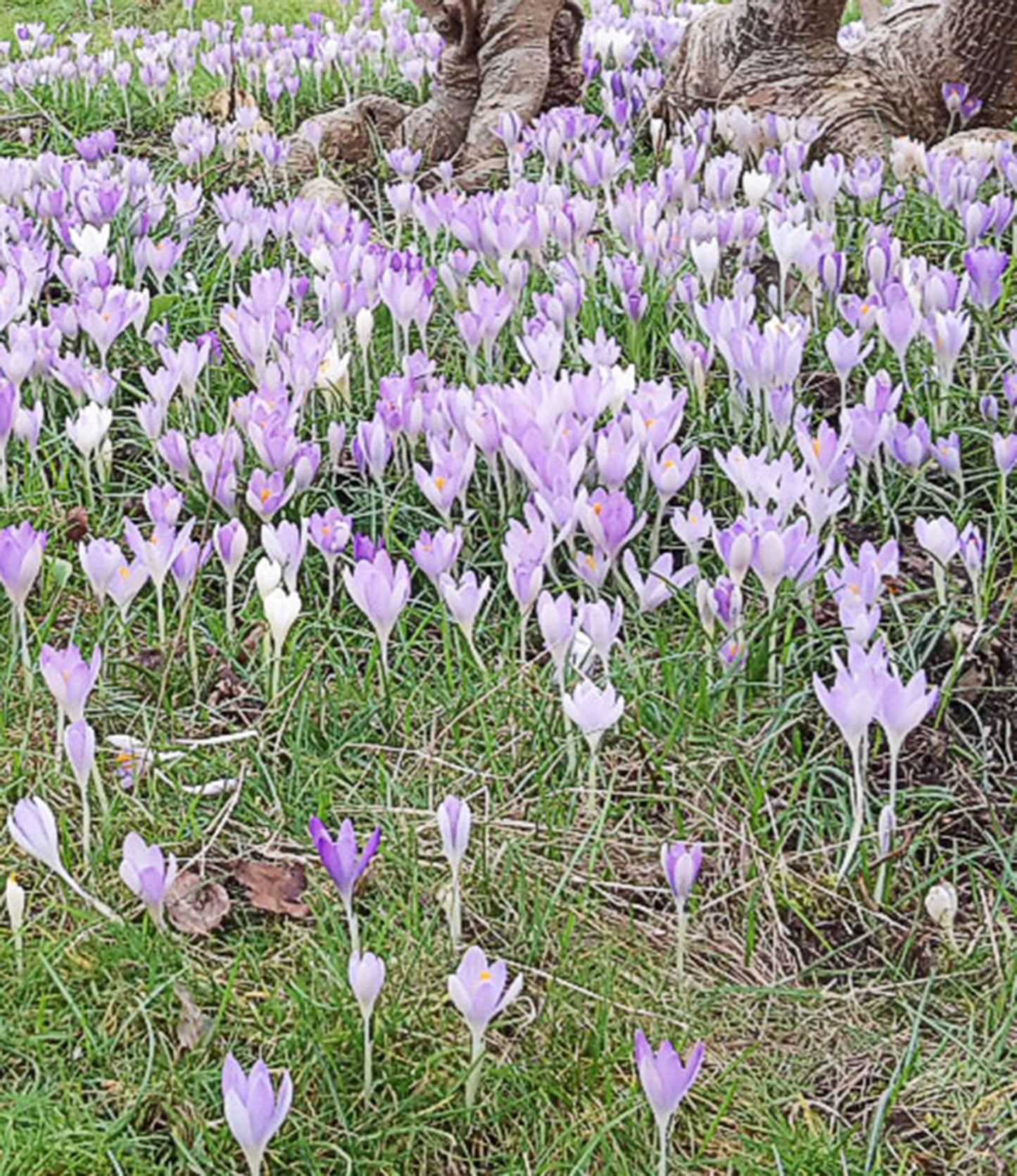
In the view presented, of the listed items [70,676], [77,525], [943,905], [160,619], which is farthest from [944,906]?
[77,525]

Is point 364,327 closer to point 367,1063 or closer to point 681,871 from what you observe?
point 681,871

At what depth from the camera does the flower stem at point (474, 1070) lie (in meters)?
1.51

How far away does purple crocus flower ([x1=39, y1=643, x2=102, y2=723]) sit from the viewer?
1.78 meters

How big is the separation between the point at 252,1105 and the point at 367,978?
19 centimetres

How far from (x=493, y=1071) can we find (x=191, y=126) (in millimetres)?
4210

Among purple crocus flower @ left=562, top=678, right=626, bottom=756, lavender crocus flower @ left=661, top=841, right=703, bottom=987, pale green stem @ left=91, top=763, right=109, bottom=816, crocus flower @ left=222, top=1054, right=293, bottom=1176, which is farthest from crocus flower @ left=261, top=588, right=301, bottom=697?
crocus flower @ left=222, top=1054, right=293, bottom=1176

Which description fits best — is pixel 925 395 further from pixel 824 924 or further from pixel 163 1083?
pixel 163 1083

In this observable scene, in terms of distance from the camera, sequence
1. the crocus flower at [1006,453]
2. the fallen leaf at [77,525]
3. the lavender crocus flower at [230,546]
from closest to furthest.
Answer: the lavender crocus flower at [230,546], the crocus flower at [1006,453], the fallen leaf at [77,525]

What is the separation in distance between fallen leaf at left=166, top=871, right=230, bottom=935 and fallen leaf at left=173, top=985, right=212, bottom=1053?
0.18 metres

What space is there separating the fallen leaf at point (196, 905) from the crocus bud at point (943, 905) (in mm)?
838

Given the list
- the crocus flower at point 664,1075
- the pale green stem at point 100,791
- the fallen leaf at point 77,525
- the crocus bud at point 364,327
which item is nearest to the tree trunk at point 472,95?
the crocus bud at point 364,327

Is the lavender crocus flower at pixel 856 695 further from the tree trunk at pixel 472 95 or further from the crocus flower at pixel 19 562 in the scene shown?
the tree trunk at pixel 472 95

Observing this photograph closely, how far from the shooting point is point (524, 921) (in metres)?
1.77

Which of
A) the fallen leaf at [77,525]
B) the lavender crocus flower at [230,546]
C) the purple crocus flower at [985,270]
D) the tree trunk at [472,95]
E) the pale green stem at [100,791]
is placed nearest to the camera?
the pale green stem at [100,791]
